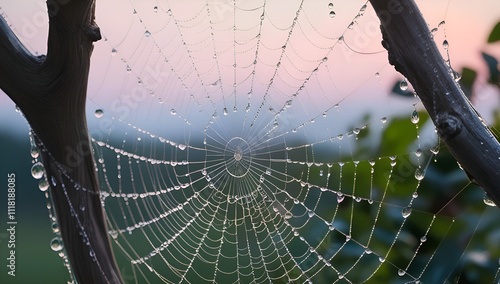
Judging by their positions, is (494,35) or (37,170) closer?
(37,170)

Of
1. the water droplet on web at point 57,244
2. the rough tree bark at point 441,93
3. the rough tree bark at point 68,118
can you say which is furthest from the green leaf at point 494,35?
the water droplet on web at point 57,244

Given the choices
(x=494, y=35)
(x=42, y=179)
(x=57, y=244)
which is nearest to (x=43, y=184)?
(x=42, y=179)

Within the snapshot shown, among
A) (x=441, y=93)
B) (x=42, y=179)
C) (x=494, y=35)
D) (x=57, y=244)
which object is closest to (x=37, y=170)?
(x=42, y=179)

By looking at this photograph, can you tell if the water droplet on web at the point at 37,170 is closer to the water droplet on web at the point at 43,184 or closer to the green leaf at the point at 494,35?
the water droplet on web at the point at 43,184

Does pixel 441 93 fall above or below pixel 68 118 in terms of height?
below

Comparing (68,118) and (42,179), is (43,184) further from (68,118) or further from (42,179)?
(68,118)

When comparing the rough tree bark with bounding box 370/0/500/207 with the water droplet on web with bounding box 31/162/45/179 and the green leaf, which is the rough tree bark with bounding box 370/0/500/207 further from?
the green leaf
